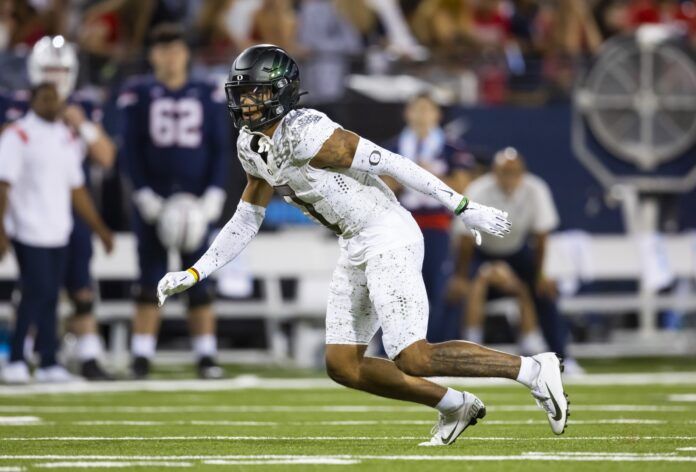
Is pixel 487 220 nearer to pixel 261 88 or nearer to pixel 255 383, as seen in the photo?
pixel 261 88

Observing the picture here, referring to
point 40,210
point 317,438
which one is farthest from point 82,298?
point 317,438

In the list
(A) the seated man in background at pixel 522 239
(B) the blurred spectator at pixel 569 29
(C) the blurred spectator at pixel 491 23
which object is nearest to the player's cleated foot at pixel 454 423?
(A) the seated man in background at pixel 522 239

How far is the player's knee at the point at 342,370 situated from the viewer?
6.37m

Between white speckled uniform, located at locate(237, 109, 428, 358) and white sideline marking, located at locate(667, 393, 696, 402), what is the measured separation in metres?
2.88

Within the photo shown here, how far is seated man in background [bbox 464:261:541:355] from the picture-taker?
12305 millimetres

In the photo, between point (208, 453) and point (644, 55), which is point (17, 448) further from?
point (644, 55)

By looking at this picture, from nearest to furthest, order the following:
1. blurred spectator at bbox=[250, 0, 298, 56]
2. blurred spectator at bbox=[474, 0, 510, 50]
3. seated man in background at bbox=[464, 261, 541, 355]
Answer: seated man in background at bbox=[464, 261, 541, 355], blurred spectator at bbox=[250, 0, 298, 56], blurred spectator at bbox=[474, 0, 510, 50]

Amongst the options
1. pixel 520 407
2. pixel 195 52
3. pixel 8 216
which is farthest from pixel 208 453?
pixel 195 52

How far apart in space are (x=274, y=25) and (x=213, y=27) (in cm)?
54

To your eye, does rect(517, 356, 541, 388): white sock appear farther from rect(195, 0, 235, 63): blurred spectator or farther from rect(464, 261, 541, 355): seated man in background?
rect(195, 0, 235, 63): blurred spectator

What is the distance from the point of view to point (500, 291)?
1282 cm

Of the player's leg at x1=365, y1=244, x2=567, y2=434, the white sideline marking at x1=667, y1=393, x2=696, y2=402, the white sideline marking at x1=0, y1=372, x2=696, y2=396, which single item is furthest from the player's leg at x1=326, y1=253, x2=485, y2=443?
the white sideline marking at x1=0, y1=372, x2=696, y2=396

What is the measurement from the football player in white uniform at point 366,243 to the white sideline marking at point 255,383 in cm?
345

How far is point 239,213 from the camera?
6.66 meters
